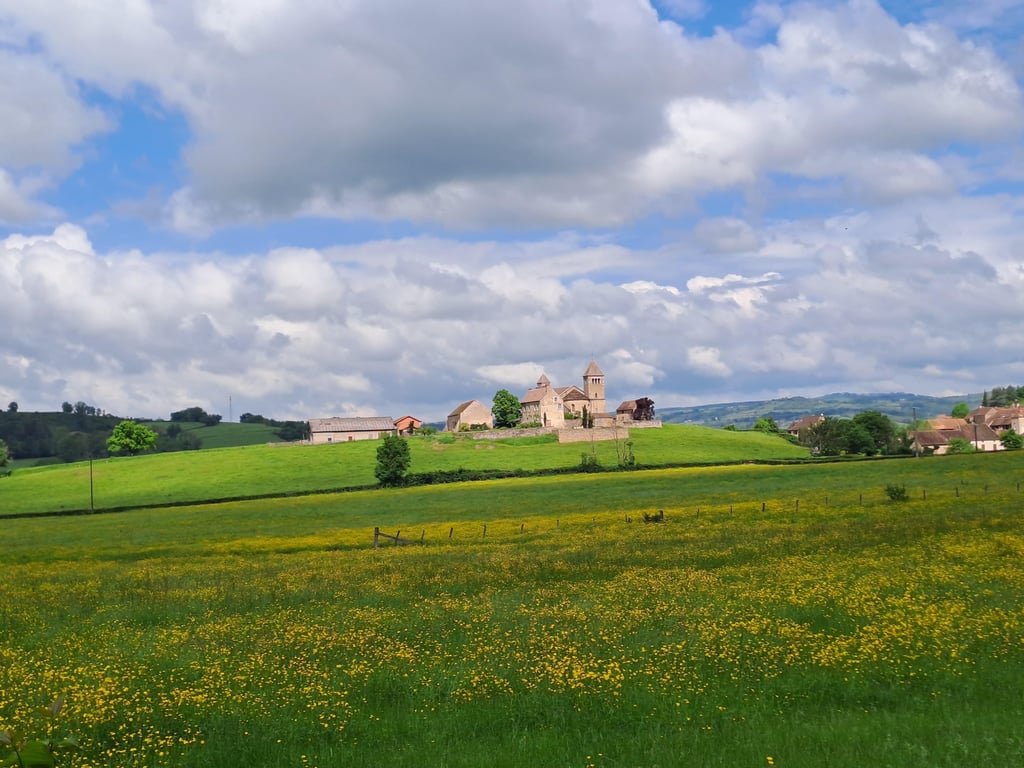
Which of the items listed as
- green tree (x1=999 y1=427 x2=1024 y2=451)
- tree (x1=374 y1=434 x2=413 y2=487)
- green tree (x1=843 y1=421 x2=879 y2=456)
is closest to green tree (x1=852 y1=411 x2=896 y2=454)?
green tree (x1=843 y1=421 x2=879 y2=456)

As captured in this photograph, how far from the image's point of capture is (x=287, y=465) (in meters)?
136

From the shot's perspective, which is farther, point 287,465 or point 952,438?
point 952,438

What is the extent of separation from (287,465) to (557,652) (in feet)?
405

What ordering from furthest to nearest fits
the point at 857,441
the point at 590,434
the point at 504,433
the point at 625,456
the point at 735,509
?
the point at 504,433, the point at 590,434, the point at 857,441, the point at 625,456, the point at 735,509

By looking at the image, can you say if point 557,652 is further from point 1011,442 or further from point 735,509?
point 1011,442

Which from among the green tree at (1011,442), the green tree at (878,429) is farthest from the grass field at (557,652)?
the green tree at (1011,442)

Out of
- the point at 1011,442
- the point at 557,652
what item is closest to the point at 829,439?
the point at 1011,442

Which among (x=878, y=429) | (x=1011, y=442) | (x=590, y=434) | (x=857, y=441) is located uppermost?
(x=590, y=434)

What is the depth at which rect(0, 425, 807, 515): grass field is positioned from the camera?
365 ft

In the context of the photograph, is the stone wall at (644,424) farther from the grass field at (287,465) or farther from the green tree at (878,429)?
the green tree at (878,429)

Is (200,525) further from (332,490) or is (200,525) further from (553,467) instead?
(553,467)

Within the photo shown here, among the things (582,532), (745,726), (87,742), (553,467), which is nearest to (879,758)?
(745,726)

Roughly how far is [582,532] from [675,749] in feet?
114

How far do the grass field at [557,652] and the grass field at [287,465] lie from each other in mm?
Answer: 73669
